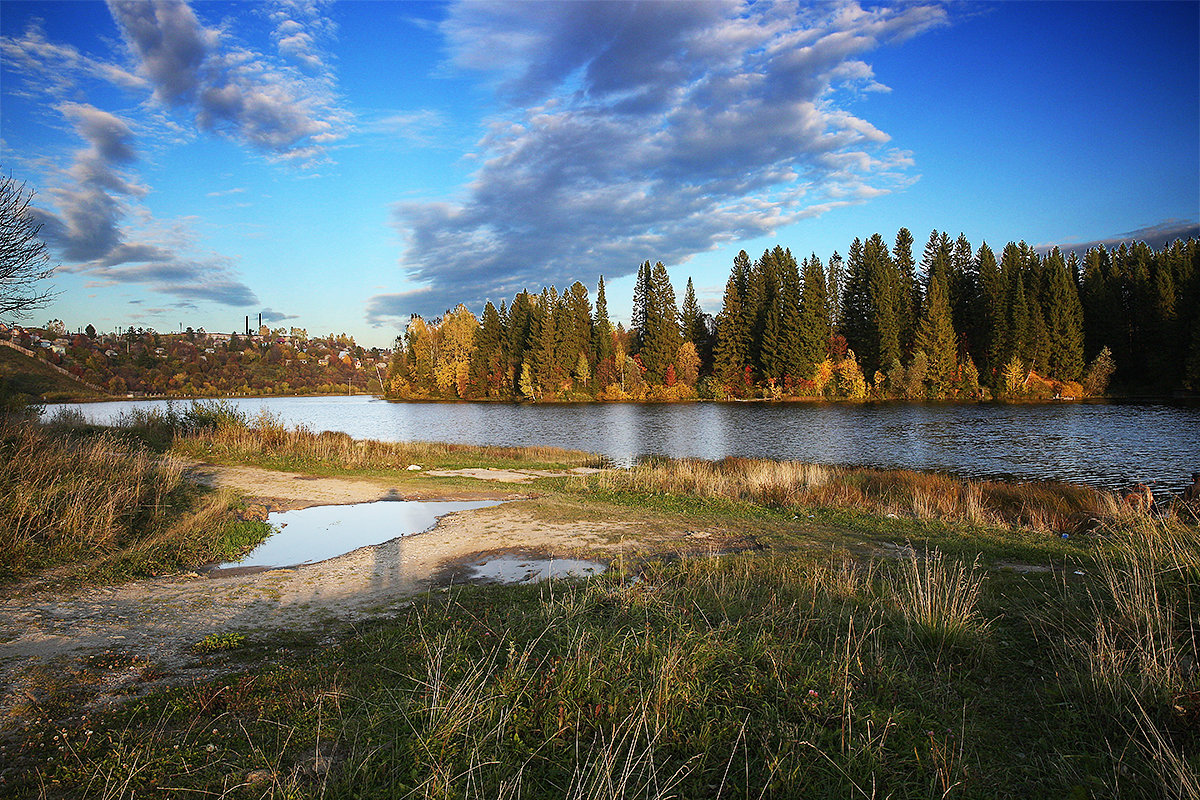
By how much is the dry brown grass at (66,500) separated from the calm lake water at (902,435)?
19.7 meters

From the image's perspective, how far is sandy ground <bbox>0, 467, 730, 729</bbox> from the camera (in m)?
5.62

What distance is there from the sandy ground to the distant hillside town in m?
63.2

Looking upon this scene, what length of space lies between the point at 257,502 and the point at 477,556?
787cm

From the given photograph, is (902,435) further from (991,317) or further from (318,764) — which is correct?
(991,317)

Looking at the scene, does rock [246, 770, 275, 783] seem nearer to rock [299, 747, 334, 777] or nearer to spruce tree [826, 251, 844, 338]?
rock [299, 747, 334, 777]

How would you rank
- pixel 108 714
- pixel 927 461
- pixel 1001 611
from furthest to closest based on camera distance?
pixel 927 461, pixel 1001 611, pixel 108 714

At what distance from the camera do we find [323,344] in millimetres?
181125

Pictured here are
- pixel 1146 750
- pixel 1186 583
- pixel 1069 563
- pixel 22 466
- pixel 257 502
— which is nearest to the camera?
pixel 1146 750

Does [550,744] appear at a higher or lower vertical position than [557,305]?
lower

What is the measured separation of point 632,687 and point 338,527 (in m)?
10.8

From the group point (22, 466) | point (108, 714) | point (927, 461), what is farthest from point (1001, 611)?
point (927, 461)

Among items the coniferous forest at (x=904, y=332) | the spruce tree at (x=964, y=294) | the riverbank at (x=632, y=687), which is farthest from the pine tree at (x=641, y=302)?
the riverbank at (x=632, y=687)

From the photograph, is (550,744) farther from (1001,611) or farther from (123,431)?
(123,431)

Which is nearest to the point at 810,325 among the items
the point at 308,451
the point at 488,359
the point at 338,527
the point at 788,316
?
the point at 788,316
